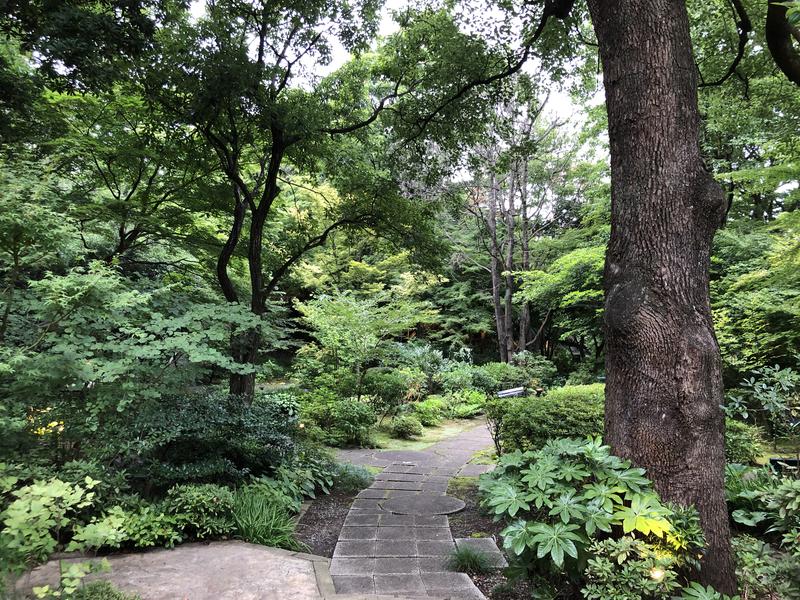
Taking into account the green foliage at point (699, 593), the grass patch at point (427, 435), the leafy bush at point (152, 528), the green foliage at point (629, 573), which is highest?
the green foliage at point (629, 573)

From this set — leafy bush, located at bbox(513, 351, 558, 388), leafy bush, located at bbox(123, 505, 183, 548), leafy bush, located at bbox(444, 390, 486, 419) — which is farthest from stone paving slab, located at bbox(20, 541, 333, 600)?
leafy bush, located at bbox(513, 351, 558, 388)

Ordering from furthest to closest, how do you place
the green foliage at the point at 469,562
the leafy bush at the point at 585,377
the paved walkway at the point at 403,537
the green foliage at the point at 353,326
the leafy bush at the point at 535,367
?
the leafy bush at the point at 585,377 < the leafy bush at the point at 535,367 < the green foliage at the point at 353,326 < the green foliage at the point at 469,562 < the paved walkway at the point at 403,537

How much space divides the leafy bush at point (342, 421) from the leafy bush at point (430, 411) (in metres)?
2.02

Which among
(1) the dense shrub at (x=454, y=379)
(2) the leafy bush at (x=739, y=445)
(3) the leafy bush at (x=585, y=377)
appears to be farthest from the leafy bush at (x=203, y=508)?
(3) the leafy bush at (x=585, y=377)

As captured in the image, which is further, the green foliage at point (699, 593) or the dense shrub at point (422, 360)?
the dense shrub at point (422, 360)

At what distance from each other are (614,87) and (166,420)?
4.14 meters

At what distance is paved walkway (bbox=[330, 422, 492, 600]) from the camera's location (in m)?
2.81

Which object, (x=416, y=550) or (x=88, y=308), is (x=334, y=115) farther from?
(x=416, y=550)

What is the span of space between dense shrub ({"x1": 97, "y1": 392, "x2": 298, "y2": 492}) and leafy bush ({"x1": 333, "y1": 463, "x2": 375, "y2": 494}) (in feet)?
2.54

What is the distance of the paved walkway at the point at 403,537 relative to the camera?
9.21 ft

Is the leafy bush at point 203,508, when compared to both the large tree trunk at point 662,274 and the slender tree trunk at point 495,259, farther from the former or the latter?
the slender tree trunk at point 495,259

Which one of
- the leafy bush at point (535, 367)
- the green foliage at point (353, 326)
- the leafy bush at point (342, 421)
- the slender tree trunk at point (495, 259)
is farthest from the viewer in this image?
the slender tree trunk at point (495, 259)

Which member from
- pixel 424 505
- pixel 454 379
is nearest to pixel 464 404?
pixel 454 379

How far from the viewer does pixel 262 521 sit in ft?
11.4
